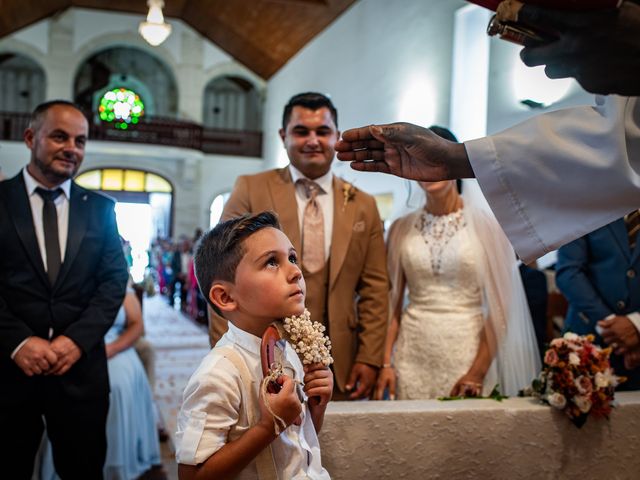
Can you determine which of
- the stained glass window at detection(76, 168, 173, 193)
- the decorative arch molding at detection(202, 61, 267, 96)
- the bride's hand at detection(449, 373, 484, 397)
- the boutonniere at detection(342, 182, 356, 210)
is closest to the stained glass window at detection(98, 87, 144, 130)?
the stained glass window at detection(76, 168, 173, 193)

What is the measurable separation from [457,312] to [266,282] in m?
1.44

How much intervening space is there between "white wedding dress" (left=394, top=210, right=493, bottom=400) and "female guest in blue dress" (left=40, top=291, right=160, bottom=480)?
1639 mm

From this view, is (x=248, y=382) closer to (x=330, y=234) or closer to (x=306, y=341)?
(x=306, y=341)

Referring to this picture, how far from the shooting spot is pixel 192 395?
1393 mm

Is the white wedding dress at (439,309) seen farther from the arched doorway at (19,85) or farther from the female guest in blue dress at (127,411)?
the arched doorway at (19,85)

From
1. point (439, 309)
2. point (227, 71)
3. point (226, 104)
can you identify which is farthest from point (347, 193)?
point (226, 104)

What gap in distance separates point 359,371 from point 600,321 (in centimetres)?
102

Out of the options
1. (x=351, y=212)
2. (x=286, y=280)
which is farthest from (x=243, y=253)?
(x=351, y=212)

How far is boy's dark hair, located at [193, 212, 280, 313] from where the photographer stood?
5.11ft

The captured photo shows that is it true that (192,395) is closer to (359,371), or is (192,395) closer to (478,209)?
(359,371)

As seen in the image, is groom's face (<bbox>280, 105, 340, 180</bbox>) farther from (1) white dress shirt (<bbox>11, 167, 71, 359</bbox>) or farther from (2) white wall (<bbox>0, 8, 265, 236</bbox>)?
(2) white wall (<bbox>0, 8, 265, 236</bbox>)

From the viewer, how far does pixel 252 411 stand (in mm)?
1451

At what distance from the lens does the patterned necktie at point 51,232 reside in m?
2.42

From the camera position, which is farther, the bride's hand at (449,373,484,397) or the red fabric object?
the bride's hand at (449,373,484,397)
